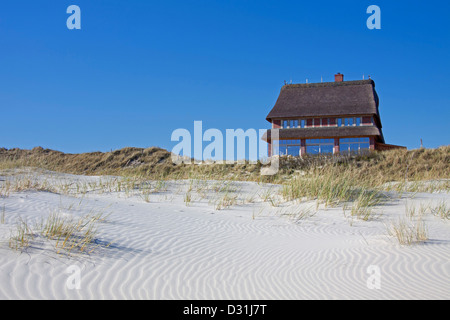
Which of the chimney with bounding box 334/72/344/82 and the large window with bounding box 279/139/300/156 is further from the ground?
the chimney with bounding box 334/72/344/82

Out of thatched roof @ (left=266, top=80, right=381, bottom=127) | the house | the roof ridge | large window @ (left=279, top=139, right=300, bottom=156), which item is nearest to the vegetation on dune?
the house

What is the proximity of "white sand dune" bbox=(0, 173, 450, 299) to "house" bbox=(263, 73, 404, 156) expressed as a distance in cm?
2424

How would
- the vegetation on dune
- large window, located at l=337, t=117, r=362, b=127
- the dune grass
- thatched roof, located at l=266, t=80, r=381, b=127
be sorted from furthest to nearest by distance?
thatched roof, located at l=266, t=80, r=381, b=127 < large window, located at l=337, t=117, r=362, b=127 < the vegetation on dune < the dune grass

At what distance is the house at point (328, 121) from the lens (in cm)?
3186

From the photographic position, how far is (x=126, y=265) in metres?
4.07

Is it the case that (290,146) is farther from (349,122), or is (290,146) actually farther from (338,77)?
(338,77)

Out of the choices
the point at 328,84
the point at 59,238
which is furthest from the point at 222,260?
the point at 328,84

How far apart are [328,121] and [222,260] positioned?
3049cm

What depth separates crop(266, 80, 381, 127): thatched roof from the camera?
33094 millimetres

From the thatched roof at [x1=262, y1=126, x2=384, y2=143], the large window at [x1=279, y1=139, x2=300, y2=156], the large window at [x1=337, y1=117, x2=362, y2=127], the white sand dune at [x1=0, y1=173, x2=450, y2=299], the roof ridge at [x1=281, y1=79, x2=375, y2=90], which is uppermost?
the roof ridge at [x1=281, y1=79, x2=375, y2=90]

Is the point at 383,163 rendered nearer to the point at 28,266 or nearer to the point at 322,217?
the point at 322,217

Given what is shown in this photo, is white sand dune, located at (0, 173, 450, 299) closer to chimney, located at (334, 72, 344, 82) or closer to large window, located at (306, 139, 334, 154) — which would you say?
large window, located at (306, 139, 334, 154)

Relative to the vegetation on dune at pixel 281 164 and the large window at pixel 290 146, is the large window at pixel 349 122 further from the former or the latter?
the vegetation on dune at pixel 281 164
